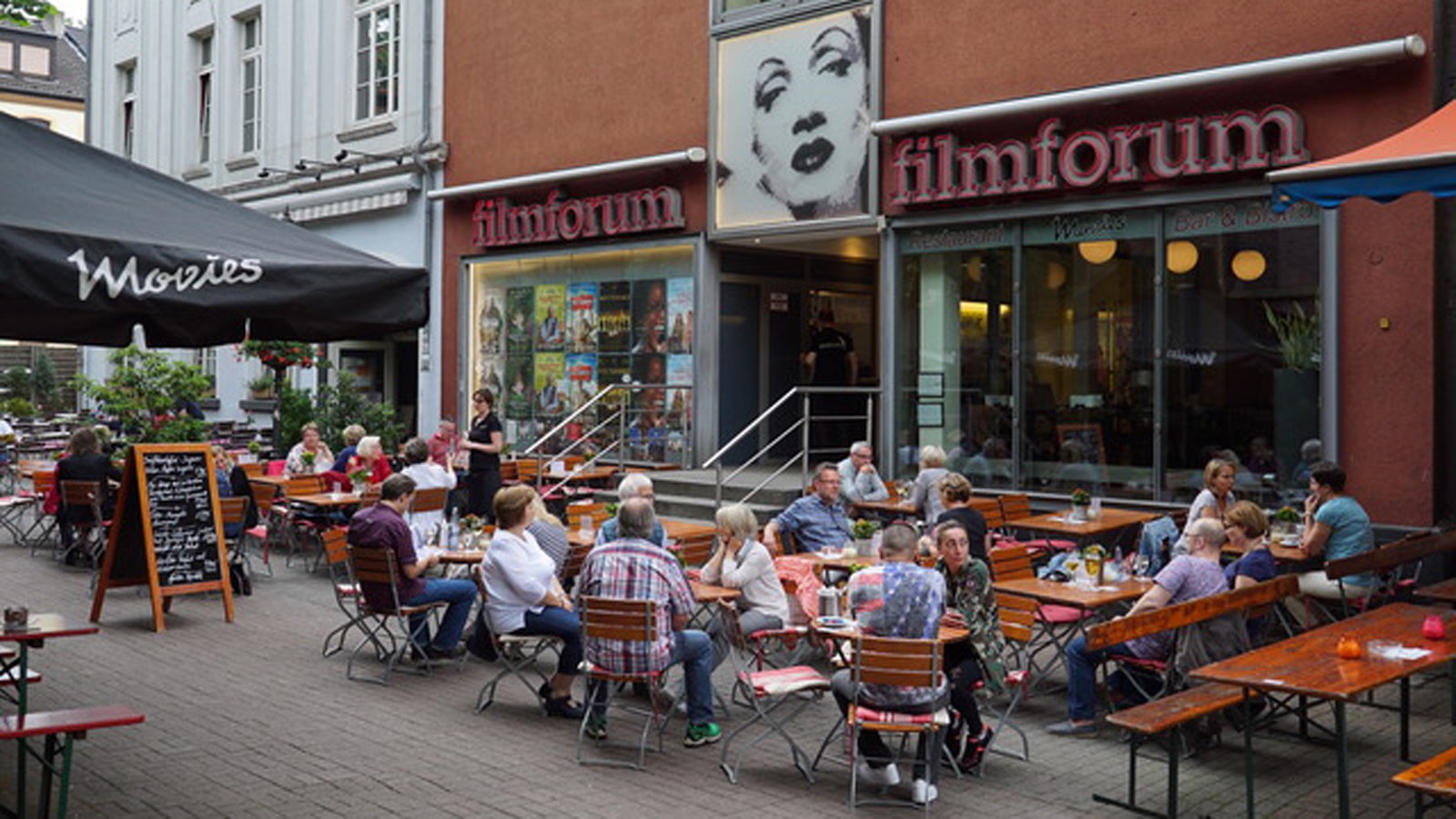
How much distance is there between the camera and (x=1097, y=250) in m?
13.4

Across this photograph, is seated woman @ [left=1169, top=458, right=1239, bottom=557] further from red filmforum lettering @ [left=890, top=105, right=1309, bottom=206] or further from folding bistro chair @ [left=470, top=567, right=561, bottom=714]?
folding bistro chair @ [left=470, top=567, right=561, bottom=714]

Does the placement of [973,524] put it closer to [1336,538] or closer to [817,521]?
[817,521]

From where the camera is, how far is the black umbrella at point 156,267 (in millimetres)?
4328

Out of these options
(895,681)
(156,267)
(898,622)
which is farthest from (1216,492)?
(156,267)

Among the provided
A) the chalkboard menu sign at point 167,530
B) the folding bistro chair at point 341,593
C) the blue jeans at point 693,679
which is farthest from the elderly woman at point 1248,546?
the chalkboard menu sign at point 167,530

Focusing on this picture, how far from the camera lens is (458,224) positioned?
21047 millimetres

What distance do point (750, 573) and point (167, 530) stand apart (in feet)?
18.0

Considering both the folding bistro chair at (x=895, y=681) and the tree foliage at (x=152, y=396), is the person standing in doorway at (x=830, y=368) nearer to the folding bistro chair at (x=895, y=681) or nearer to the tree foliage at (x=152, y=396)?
the tree foliage at (x=152, y=396)

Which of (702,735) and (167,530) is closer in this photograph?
(702,735)

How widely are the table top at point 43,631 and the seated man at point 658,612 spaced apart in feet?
8.14

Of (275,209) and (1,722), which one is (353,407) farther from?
(1,722)

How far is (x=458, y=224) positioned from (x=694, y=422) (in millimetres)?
5957

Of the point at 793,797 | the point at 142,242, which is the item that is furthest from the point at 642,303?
the point at 142,242

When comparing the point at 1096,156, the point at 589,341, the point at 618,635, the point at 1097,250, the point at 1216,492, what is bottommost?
the point at 618,635
